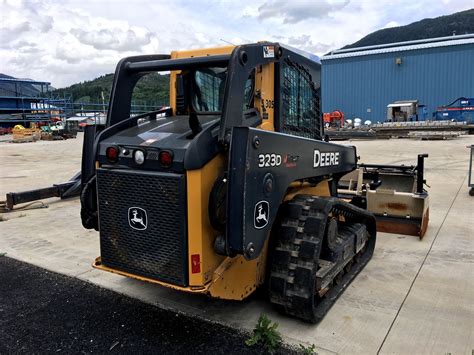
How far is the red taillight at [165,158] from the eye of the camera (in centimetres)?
290

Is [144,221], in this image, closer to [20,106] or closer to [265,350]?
[265,350]

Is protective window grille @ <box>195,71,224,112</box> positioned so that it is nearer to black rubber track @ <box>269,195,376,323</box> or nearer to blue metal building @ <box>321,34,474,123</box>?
black rubber track @ <box>269,195,376,323</box>

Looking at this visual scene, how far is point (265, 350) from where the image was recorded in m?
3.06

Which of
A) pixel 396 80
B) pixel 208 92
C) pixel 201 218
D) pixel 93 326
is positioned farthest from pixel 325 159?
pixel 396 80

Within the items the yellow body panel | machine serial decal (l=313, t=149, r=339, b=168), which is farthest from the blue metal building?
the yellow body panel

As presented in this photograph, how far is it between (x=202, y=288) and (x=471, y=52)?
36.8 meters

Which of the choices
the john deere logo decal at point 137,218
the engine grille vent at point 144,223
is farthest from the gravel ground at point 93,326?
the john deere logo decal at point 137,218

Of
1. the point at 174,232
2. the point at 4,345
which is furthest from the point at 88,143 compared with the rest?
the point at 4,345

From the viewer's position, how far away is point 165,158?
115 inches

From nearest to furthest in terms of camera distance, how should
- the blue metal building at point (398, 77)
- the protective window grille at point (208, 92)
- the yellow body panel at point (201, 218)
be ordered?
the yellow body panel at point (201, 218) < the protective window grille at point (208, 92) < the blue metal building at point (398, 77)

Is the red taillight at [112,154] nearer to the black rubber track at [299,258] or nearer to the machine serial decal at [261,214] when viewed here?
the machine serial decal at [261,214]

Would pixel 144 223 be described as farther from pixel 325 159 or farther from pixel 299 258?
pixel 325 159

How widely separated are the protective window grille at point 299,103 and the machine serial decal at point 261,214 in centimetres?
105

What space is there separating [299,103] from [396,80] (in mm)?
35061
